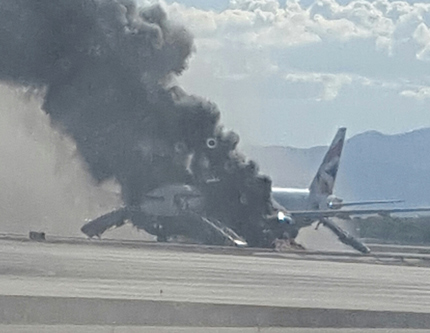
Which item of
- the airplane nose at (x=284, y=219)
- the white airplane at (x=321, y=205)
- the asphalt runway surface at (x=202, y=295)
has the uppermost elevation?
the white airplane at (x=321, y=205)

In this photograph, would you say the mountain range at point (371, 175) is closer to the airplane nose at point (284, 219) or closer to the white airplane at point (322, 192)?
the white airplane at point (322, 192)

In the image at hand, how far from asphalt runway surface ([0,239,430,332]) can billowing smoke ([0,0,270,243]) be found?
22.6 metres

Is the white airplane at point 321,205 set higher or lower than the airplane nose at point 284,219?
higher

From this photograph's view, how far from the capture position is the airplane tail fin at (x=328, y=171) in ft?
258

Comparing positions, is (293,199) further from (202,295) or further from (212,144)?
(202,295)

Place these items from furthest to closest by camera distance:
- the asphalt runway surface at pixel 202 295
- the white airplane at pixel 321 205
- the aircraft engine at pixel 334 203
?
1. the aircraft engine at pixel 334 203
2. the white airplane at pixel 321 205
3. the asphalt runway surface at pixel 202 295

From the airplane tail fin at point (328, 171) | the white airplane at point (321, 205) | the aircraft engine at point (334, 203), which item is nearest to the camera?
the white airplane at point (321, 205)

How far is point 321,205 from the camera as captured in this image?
76.3m

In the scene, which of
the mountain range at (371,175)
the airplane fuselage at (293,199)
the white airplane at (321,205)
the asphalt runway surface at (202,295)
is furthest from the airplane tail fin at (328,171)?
the asphalt runway surface at (202,295)

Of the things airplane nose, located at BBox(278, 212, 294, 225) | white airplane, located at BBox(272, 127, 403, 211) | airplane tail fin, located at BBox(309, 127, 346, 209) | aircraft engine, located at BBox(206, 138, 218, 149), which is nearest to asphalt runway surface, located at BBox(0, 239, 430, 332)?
airplane nose, located at BBox(278, 212, 294, 225)

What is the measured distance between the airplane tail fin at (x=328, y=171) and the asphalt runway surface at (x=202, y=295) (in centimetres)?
3803

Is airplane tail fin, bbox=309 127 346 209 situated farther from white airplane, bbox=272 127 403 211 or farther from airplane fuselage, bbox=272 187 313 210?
airplane fuselage, bbox=272 187 313 210

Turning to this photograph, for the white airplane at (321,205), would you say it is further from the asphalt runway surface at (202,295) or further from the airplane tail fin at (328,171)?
the asphalt runway surface at (202,295)

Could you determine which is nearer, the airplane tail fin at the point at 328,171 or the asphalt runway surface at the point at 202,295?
the asphalt runway surface at the point at 202,295
